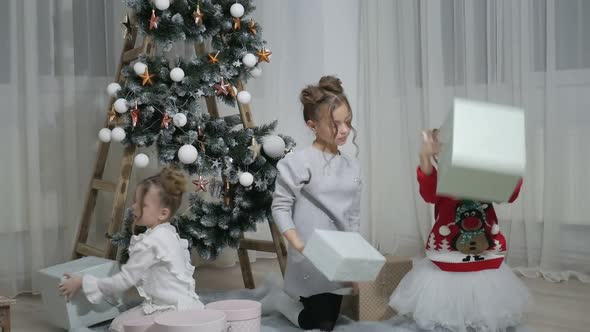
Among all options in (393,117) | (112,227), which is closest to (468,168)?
(112,227)

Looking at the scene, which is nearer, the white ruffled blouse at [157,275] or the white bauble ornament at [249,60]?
the white ruffled blouse at [157,275]

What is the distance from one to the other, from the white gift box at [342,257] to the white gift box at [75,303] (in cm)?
70

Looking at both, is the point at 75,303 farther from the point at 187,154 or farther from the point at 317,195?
the point at 317,195

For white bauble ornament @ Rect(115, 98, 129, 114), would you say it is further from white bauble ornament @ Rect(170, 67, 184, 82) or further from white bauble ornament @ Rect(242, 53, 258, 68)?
white bauble ornament @ Rect(242, 53, 258, 68)

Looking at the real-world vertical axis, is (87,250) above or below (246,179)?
below

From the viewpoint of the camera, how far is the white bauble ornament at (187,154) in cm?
214

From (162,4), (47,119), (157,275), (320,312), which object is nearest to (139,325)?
(157,275)

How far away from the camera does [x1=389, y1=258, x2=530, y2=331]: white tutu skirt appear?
74.4 inches

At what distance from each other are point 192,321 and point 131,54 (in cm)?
118

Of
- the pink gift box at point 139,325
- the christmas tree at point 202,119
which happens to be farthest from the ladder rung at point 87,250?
the pink gift box at point 139,325

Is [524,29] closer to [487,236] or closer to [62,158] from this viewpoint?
[487,236]

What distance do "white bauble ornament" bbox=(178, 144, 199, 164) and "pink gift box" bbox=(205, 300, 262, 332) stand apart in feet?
1.67

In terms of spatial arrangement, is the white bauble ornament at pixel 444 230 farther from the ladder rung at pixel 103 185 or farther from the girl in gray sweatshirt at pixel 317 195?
the ladder rung at pixel 103 185

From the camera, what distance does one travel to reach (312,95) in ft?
6.70
